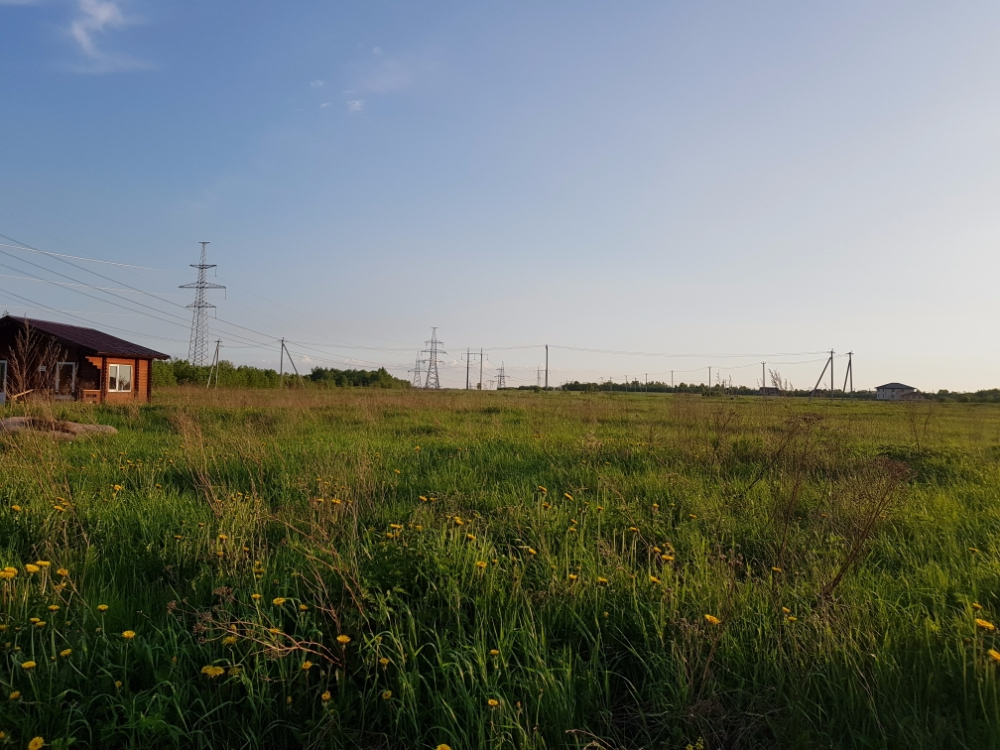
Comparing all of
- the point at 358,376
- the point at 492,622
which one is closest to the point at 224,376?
the point at 358,376

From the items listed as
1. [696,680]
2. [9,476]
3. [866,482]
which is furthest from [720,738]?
[9,476]

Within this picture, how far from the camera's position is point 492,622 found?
2604 mm

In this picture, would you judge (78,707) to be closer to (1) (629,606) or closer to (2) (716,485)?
(1) (629,606)

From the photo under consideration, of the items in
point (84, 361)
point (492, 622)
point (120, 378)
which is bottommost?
point (492, 622)

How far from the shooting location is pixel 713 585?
290 centimetres

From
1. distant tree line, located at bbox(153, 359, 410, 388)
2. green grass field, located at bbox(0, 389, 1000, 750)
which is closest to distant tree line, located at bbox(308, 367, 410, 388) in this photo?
distant tree line, located at bbox(153, 359, 410, 388)

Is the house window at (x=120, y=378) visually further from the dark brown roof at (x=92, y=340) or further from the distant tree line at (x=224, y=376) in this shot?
the distant tree line at (x=224, y=376)

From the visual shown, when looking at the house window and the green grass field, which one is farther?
the house window

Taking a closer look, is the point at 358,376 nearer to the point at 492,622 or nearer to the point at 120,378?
the point at 120,378

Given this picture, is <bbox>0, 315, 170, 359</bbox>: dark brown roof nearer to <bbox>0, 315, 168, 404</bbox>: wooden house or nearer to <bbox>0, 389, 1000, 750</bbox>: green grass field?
<bbox>0, 315, 168, 404</bbox>: wooden house

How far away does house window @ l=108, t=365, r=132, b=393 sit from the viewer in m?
23.6

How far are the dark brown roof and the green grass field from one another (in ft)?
70.8

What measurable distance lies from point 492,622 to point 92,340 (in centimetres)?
2758

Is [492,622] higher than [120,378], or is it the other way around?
[120,378]
